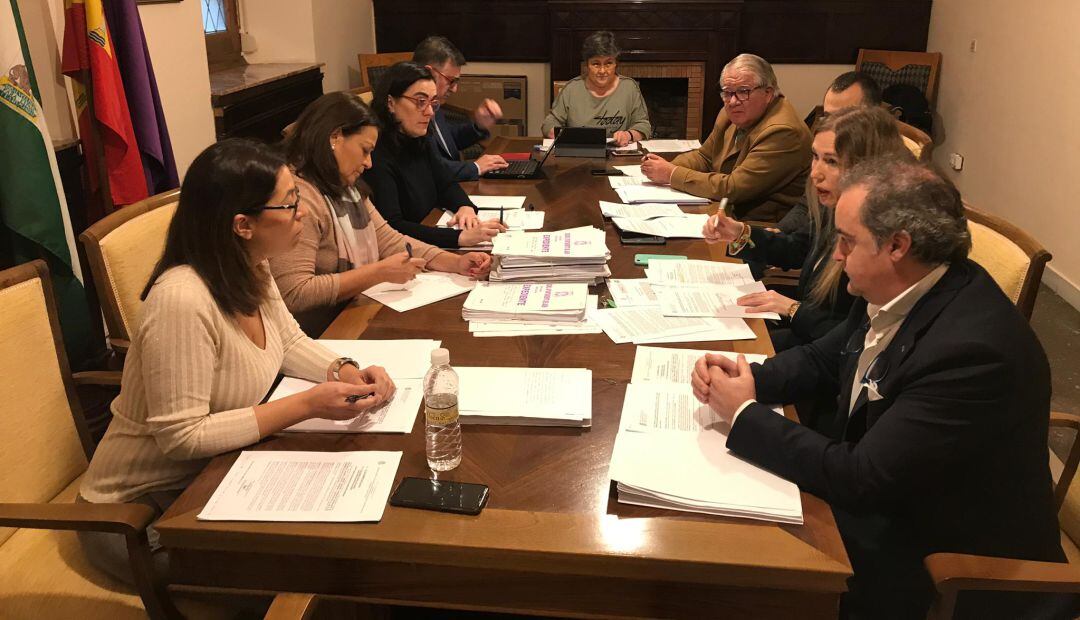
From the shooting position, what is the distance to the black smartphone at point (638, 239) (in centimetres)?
247

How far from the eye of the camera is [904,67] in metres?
5.91

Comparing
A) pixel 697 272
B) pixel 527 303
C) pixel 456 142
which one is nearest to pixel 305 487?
pixel 527 303

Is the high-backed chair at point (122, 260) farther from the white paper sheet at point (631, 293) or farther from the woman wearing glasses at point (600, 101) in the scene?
the woman wearing glasses at point (600, 101)

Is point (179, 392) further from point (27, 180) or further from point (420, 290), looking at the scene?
point (27, 180)

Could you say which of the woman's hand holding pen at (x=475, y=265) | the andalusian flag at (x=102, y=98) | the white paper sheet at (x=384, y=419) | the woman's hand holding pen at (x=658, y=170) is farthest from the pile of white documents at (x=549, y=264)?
the andalusian flag at (x=102, y=98)

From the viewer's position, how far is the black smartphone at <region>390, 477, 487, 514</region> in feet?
3.91

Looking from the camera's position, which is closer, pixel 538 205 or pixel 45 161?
pixel 45 161

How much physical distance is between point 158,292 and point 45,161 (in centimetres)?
A: 141

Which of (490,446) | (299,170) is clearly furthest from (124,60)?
(490,446)

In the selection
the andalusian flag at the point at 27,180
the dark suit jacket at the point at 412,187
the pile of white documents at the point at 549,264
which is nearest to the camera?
the pile of white documents at the point at 549,264

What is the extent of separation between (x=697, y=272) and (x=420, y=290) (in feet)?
2.37

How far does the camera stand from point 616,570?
1.11 metres

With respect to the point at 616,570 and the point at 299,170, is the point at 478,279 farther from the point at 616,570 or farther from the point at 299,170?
the point at 616,570

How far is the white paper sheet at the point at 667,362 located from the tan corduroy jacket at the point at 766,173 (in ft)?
4.66
